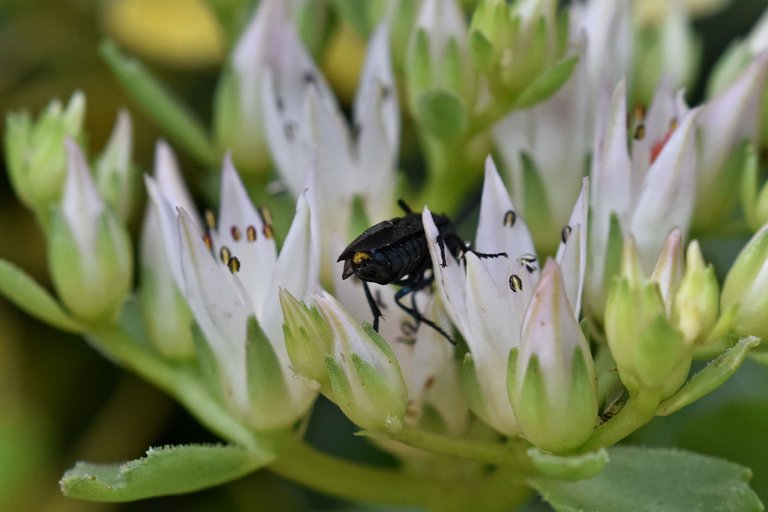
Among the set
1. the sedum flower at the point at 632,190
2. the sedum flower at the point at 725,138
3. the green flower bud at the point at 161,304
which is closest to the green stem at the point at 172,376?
the green flower bud at the point at 161,304

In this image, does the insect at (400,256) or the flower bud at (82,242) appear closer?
the insect at (400,256)

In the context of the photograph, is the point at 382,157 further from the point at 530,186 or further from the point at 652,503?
the point at 652,503

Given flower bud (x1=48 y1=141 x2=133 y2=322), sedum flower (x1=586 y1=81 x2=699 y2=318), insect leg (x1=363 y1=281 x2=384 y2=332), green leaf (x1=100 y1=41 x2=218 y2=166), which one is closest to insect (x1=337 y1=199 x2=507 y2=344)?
insect leg (x1=363 y1=281 x2=384 y2=332)

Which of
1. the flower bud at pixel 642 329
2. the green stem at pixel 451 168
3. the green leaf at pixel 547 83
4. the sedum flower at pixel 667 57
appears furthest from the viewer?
the sedum flower at pixel 667 57

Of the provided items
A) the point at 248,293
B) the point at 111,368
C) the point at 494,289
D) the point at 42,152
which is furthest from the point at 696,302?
the point at 111,368

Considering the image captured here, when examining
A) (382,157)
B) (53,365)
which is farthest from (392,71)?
(53,365)

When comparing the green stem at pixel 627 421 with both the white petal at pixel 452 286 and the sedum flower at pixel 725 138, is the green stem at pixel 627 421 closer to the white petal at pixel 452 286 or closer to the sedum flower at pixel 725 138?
the white petal at pixel 452 286

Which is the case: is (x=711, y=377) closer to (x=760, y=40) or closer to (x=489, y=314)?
(x=489, y=314)
